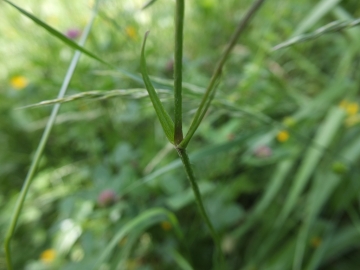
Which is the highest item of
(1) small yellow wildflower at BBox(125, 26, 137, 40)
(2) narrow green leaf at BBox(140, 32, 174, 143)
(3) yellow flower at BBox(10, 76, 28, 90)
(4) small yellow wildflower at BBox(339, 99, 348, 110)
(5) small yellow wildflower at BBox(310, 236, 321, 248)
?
(3) yellow flower at BBox(10, 76, 28, 90)

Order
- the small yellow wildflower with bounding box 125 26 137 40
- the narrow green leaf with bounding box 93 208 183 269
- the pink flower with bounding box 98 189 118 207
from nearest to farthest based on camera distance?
the narrow green leaf with bounding box 93 208 183 269, the pink flower with bounding box 98 189 118 207, the small yellow wildflower with bounding box 125 26 137 40

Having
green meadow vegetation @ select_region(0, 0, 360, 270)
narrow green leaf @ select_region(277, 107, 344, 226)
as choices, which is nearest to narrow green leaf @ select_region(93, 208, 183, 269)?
green meadow vegetation @ select_region(0, 0, 360, 270)

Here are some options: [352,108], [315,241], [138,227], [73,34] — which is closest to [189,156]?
[138,227]

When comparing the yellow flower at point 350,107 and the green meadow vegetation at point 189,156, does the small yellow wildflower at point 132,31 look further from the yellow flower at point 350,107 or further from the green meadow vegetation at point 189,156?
the yellow flower at point 350,107

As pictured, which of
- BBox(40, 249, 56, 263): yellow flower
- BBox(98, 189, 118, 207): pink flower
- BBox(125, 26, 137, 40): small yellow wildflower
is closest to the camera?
BBox(98, 189, 118, 207): pink flower

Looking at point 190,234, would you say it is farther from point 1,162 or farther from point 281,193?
point 1,162

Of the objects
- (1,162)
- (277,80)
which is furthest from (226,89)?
(1,162)

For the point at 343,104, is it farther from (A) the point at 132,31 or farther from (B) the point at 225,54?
(B) the point at 225,54

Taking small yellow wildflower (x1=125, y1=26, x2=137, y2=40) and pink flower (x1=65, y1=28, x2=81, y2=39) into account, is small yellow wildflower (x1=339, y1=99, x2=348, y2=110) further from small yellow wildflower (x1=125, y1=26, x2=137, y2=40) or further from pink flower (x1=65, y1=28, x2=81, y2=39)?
pink flower (x1=65, y1=28, x2=81, y2=39)
